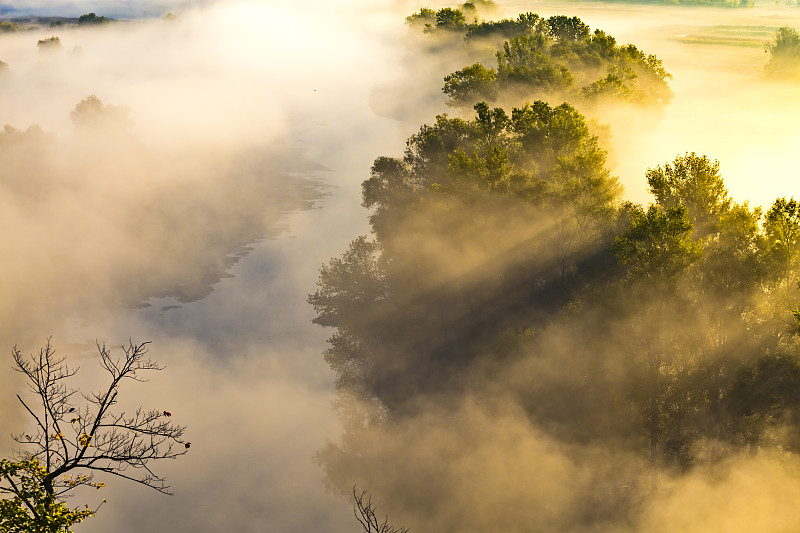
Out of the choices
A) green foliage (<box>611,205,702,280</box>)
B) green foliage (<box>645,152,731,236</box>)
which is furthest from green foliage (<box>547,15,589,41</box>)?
green foliage (<box>611,205,702,280</box>)

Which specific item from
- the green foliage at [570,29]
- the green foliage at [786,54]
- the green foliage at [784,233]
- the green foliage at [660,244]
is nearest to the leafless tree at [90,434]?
the green foliage at [660,244]

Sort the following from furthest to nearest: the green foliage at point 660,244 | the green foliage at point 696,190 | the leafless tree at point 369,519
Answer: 1. the green foliage at point 696,190
2. the green foliage at point 660,244
3. the leafless tree at point 369,519

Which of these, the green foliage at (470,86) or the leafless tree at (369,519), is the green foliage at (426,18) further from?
the leafless tree at (369,519)

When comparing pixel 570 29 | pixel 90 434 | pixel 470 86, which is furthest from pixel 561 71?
pixel 90 434

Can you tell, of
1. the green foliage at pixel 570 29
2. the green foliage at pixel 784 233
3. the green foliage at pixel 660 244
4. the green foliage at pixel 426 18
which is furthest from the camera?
the green foliage at pixel 426 18

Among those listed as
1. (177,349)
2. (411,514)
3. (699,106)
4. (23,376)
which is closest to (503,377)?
(411,514)

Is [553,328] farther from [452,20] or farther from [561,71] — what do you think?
[452,20]

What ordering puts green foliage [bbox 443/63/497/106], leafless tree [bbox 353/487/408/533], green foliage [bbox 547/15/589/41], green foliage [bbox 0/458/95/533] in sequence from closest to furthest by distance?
green foliage [bbox 0/458/95/533] → leafless tree [bbox 353/487/408/533] → green foliage [bbox 443/63/497/106] → green foliage [bbox 547/15/589/41]

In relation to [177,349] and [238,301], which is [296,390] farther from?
[238,301]

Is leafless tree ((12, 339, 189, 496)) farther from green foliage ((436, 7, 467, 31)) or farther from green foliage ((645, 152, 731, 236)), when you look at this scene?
green foliage ((436, 7, 467, 31))

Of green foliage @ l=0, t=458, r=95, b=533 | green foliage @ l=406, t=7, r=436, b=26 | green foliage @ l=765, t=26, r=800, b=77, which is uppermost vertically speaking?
green foliage @ l=406, t=7, r=436, b=26
